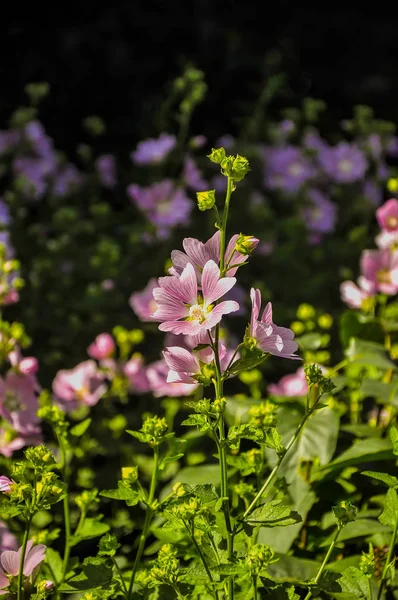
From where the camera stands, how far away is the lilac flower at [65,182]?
3.24 meters

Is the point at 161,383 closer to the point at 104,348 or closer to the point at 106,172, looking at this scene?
the point at 104,348

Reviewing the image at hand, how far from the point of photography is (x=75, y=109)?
4.02 m

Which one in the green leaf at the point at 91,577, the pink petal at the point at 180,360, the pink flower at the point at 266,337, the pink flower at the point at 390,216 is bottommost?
the green leaf at the point at 91,577

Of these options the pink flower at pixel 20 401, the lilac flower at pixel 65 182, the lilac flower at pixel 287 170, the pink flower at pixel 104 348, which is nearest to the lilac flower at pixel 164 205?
the lilac flower at pixel 65 182

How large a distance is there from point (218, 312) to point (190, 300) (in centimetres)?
5

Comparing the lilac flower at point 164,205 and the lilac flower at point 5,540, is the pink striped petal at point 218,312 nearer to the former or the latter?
the lilac flower at point 5,540

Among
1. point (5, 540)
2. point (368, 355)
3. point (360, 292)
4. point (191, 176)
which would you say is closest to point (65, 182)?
point (191, 176)

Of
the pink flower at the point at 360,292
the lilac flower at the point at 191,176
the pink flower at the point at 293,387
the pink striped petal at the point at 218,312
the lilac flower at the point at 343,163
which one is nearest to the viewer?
the pink striped petal at the point at 218,312

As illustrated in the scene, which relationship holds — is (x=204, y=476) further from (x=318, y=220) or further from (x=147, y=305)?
(x=318, y=220)

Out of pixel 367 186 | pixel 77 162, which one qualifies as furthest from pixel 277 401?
pixel 77 162

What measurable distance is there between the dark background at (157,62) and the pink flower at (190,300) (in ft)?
9.95

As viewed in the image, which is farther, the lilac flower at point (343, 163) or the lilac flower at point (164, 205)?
the lilac flower at point (343, 163)

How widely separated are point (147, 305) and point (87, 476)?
22.7 inches

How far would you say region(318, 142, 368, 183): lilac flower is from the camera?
3.60 meters
